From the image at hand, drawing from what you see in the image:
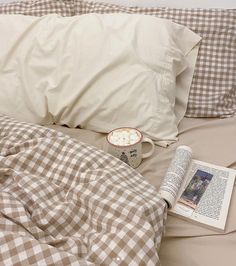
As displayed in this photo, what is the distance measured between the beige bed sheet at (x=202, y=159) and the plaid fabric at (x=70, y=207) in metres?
0.08

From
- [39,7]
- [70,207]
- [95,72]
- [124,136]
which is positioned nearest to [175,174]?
[124,136]

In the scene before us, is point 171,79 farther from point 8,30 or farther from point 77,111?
point 8,30

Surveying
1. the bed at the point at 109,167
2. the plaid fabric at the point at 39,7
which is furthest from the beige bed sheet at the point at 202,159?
the plaid fabric at the point at 39,7

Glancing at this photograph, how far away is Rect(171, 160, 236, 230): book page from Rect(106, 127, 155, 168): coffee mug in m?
0.15

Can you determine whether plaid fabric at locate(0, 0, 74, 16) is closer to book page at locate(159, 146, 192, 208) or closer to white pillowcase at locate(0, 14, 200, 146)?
white pillowcase at locate(0, 14, 200, 146)

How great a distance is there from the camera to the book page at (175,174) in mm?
759

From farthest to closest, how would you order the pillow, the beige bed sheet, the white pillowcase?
1. the pillow
2. the white pillowcase
3. the beige bed sheet

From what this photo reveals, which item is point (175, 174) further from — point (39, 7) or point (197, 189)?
point (39, 7)

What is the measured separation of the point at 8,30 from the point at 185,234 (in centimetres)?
83

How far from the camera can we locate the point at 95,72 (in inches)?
38.6

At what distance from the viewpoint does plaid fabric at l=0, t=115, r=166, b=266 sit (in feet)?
1.80

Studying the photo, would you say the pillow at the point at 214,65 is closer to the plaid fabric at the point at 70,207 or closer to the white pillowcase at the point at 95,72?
the white pillowcase at the point at 95,72

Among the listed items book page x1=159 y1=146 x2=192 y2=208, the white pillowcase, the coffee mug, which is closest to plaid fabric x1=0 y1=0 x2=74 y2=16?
the white pillowcase

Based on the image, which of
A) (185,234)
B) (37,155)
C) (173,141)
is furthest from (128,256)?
(173,141)
